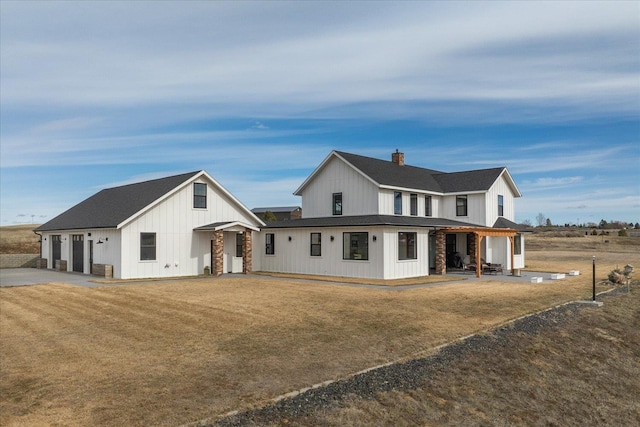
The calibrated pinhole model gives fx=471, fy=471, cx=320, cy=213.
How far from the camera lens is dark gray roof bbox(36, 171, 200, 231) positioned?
25.4 metres

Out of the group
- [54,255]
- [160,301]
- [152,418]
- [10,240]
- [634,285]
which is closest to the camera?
[152,418]

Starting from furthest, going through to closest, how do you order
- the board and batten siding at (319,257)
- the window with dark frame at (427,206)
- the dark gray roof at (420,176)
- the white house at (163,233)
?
the window with dark frame at (427,206), the dark gray roof at (420,176), the white house at (163,233), the board and batten siding at (319,257)

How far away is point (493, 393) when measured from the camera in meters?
8.20

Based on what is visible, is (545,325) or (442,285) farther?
(442,285)

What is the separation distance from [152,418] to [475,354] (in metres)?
6.48

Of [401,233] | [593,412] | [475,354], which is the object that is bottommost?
[593,412]

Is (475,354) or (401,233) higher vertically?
(401,233)

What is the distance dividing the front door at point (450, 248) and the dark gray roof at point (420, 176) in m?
3.14

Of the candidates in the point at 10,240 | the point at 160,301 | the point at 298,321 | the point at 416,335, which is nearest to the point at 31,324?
the point at 160,301

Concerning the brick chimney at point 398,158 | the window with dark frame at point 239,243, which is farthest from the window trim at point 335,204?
the brick chimney at point 398,158

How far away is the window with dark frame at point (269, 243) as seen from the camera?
29.6 m

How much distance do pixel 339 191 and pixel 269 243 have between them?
5.53 meters

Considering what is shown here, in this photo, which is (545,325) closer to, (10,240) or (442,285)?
(442,285)

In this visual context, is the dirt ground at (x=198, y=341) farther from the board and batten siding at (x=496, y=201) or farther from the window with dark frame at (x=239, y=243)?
the board and batten siding at (x=496, y=201)
